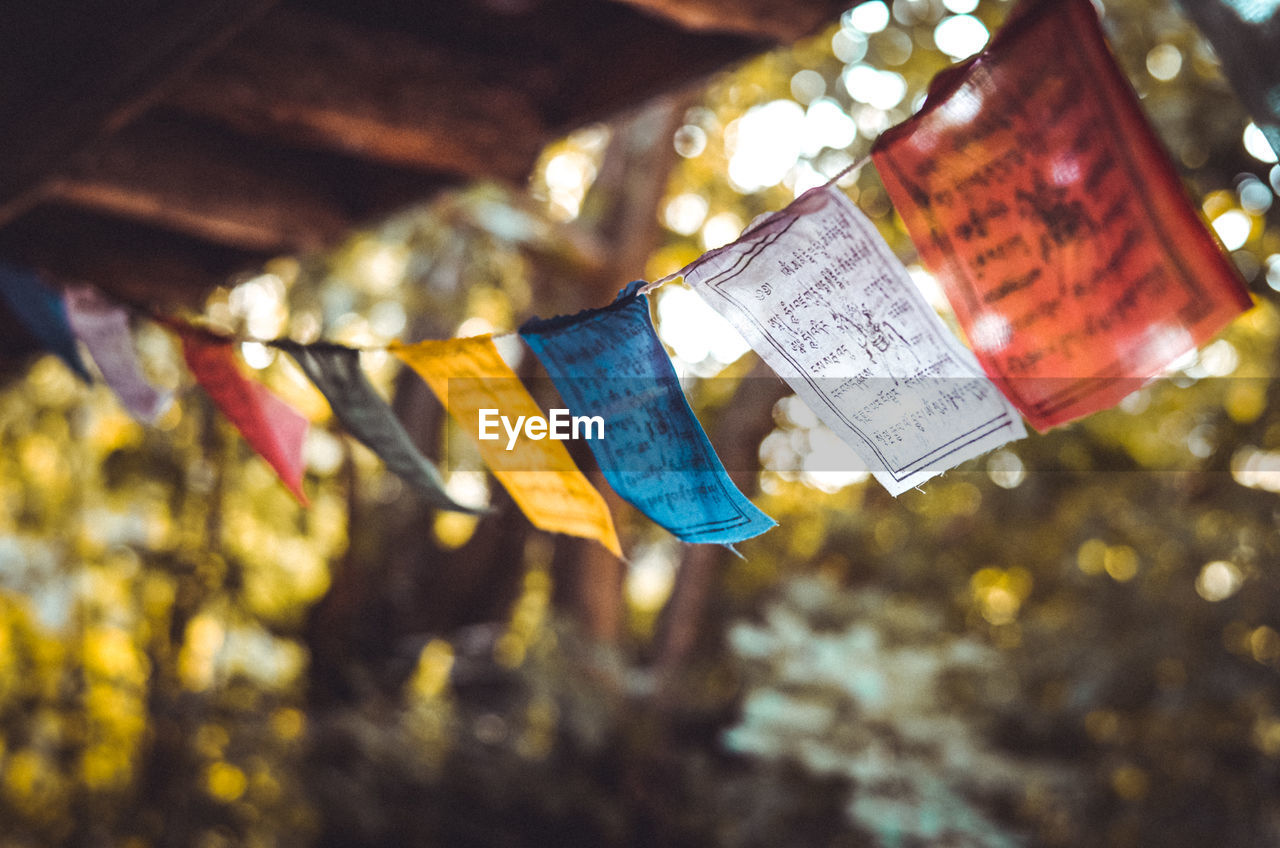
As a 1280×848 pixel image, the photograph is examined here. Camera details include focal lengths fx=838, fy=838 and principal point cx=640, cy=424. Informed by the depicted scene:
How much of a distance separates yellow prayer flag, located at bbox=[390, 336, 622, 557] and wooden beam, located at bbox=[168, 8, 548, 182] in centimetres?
70

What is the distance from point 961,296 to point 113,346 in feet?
6.94

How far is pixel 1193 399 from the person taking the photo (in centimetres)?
468

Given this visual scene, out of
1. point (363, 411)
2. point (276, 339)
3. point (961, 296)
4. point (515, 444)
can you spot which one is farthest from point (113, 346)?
point (961, 296)

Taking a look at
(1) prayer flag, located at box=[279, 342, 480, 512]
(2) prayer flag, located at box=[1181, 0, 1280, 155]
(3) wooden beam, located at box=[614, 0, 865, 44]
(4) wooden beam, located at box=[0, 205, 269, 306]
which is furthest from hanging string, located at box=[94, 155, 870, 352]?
(4) wooden beam, located at box=[0, 205, 269, 306]

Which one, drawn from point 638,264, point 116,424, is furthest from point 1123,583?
point 116,424

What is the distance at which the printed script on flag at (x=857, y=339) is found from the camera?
3.31 ft

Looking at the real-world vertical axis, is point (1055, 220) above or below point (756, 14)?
below

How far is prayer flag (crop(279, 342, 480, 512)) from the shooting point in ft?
5.43

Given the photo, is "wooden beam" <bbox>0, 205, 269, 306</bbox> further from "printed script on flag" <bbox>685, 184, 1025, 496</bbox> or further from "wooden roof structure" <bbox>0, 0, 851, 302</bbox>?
"printed script on flag" <bbox>685, 184, 1025, 496</bbox>

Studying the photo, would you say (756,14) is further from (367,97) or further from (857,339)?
(367,97)

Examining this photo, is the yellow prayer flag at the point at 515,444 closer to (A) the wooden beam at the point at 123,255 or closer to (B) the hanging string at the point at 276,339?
(B) the hanging string at the point at 276,339

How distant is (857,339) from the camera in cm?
107

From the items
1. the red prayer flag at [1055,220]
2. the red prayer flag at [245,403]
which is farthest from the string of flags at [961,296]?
the red prayer flag at [245,403]

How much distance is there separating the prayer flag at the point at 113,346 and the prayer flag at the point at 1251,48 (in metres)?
2.32
